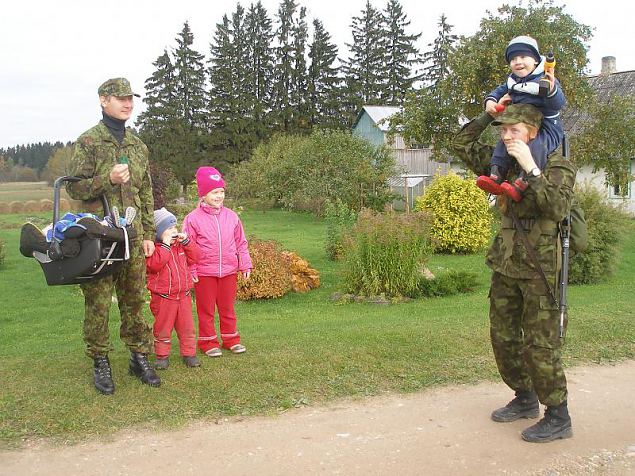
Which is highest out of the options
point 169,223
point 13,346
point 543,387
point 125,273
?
point 169,223

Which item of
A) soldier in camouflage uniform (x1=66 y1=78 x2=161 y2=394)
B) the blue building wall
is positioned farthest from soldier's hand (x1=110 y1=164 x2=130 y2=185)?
the blue building wall

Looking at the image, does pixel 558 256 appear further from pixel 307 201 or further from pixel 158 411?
pixel 307 201

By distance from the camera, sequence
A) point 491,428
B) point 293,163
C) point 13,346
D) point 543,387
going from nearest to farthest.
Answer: point 543,387 < point 491,428 < point 13,346 < point 293,163

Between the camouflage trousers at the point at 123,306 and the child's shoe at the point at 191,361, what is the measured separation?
1.29ft

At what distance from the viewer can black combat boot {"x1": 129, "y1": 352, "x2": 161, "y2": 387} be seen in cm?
497

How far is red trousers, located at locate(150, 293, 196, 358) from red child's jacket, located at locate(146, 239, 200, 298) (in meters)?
0.08

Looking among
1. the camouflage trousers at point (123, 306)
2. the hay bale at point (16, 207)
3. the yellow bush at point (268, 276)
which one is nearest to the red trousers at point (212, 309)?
the camouflage trousers at point (123, 306)

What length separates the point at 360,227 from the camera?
11023mm

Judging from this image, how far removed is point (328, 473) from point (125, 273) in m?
2.32

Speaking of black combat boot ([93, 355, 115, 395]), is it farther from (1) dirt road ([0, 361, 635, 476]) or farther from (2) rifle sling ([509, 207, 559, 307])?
(2) rifle sling ([509, 207, 559, 307])

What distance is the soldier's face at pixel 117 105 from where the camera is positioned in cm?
486

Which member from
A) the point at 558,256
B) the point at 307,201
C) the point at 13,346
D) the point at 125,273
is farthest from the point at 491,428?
the point at 307,201

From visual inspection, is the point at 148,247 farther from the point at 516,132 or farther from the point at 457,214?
the point at 457,214

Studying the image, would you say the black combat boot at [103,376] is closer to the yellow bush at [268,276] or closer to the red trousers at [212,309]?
the red trousers at [212,309]
